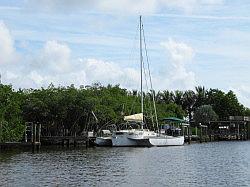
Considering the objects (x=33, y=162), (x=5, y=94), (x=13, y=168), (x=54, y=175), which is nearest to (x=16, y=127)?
(x=5, y=94)

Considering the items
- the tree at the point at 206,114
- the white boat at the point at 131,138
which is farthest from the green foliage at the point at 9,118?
the tree at the point at 206,114

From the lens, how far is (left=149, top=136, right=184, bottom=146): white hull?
Answer: 87312 mm

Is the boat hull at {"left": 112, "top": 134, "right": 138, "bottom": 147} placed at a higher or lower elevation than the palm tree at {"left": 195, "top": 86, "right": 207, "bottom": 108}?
lower

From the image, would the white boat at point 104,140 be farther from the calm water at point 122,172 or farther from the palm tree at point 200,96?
the palm tree at point 200,96

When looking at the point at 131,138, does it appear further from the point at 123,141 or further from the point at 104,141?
the point at 104,141

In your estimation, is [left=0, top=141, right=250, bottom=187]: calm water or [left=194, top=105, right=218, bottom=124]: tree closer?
[left=0, top=141, right=250, bottom=187]: calm water

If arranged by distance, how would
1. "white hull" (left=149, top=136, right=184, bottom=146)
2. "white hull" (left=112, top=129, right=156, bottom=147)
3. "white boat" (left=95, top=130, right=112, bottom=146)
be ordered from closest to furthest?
"white hull" (left=112, top=129, right=156, bottom=147)
"white hull" (left=149, top=136, right=184, bottom=146)
"white boat" (left=95, top=130, right=112, bottom=146)

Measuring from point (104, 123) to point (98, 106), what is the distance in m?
5.92

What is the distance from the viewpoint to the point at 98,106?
100500mm

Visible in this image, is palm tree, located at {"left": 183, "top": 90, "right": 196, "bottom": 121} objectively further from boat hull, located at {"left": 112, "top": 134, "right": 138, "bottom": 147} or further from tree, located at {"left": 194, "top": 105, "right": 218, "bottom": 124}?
boat hull, located at {"left": 112, "top": 134, "right": 138, "bottom": 147}

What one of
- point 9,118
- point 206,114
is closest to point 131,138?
point 9,118

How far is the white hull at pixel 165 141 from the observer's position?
8731 centimetres

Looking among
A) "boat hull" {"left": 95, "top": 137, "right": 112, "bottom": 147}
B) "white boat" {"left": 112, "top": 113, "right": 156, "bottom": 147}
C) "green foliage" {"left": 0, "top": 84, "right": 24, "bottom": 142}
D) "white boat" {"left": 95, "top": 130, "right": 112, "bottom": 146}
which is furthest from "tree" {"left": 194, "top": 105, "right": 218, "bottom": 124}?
"green foliage" {"left": 0, "top": 84, "right": 24, "bottom": 142}

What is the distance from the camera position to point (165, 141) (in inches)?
3556
